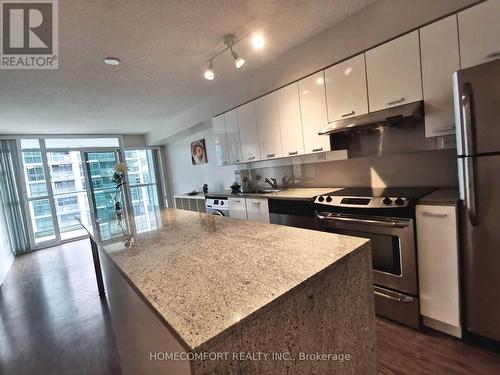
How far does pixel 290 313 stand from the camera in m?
0.77

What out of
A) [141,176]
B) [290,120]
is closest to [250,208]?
[290,120]

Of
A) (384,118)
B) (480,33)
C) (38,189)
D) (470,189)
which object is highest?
(480,33)

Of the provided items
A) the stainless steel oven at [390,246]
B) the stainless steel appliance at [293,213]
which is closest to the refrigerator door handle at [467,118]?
the stainless steel oven at [390,246]

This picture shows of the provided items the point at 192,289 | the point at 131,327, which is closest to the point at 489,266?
the point at 192,289

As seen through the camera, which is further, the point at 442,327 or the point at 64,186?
the point at 64,186

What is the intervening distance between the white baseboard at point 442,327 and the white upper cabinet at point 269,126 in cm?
204

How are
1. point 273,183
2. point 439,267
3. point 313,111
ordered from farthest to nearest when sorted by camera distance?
point 273,183 → point 313,111 → point 439,267

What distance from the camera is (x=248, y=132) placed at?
3406mm

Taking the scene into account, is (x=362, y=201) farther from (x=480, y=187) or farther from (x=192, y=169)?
(x=192, y=169)

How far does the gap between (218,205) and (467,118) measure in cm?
306

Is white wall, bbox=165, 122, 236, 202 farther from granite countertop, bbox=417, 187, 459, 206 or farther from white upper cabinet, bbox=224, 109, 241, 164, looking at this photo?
granite countertop, bbox=417, 187, 459, 206

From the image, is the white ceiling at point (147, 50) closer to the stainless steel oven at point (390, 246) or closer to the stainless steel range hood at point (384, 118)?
the stainless steel range hood at point (384, 118)

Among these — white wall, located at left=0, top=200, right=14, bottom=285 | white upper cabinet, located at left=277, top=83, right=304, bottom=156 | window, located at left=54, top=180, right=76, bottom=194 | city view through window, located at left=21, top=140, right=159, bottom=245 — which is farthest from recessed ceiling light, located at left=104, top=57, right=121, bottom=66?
window, located at left=54, top=180, right=76, bottom=194

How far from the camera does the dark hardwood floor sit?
154cm
